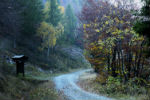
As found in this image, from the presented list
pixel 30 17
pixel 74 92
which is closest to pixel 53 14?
pixel 30 17

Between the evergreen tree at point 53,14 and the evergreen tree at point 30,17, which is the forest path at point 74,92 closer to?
the evergreen tree at point 30,17

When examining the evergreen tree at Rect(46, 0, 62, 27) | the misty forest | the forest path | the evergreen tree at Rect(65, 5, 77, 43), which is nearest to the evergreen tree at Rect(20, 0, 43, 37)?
the misty forest

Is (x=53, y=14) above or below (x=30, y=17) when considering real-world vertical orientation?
above

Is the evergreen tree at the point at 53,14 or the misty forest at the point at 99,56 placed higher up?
the evergreen tree at the point at 53,14

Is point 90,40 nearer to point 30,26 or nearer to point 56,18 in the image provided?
point 30,26

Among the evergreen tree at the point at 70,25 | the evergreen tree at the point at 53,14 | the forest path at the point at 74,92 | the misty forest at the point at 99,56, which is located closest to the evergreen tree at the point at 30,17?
the misty forest at the point at 99,56

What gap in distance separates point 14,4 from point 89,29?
54.7ft

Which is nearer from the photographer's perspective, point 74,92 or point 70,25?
point 74,92

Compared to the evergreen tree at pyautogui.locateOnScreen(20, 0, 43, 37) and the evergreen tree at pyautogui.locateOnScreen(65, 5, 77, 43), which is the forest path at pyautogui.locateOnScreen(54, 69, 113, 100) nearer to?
the evergreen tree at pyautogui.locateOnScreen(20, 0, 43, 37)

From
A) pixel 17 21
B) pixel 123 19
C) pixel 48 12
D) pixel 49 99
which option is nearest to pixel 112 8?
pixel 123 19

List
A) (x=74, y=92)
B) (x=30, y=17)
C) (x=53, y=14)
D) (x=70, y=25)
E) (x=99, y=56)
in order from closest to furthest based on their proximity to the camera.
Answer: (x=74, y=92)
(x=99, y=56)
(x=30, y=17)
(x=53, y=14)
(x=70, y=25)

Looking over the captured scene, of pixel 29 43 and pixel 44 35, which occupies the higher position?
pixel 44 35

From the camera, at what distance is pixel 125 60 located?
40.5 feet

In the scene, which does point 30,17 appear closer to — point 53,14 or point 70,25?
point 53,14
